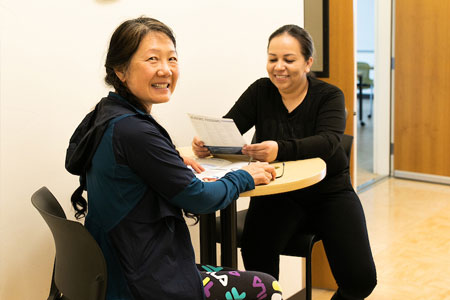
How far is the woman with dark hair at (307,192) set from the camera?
7.50 ft

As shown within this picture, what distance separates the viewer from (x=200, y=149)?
2.29m

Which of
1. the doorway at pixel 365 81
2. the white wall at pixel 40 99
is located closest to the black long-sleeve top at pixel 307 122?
the white wall at pixel 40 99

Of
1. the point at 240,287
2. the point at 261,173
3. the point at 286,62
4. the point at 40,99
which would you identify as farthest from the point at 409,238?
the point at 40,99

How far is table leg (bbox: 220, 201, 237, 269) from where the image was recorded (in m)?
2.01

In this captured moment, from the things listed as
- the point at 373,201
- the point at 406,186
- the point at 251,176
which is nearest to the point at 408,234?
the point at 373,201

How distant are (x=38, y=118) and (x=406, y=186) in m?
4.14

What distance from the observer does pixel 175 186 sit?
1.51 m

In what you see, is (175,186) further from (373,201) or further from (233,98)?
(373,201)

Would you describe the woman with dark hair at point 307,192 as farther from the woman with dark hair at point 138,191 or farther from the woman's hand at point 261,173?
the woman with dark hair at point 138,191

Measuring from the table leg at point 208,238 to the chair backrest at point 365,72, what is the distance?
6473mm

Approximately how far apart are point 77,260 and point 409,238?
118 inches

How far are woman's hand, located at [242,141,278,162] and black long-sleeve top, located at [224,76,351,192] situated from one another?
0.17 feet

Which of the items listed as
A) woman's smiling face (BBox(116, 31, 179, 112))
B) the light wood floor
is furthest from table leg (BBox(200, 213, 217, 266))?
the light wood floor

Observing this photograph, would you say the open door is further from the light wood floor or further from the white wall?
Result: the white wall
